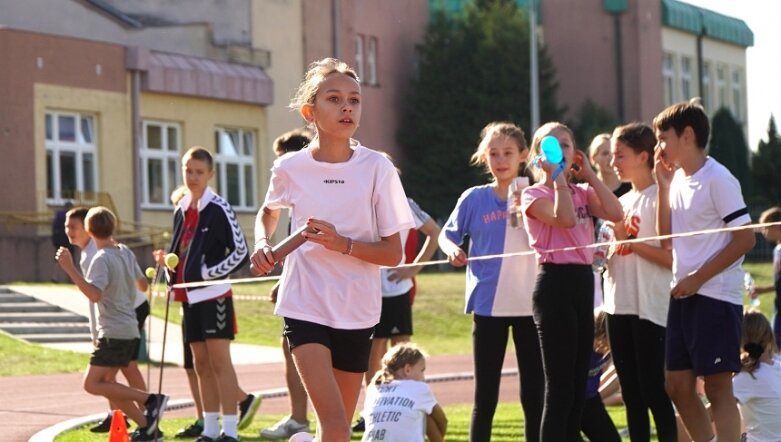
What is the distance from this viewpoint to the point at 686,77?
7212 centimetres

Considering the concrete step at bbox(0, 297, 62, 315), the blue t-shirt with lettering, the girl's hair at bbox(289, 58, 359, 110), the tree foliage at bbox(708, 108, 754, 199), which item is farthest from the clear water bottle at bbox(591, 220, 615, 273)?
the tree foliage at bbox(708, 108, 754, 199)

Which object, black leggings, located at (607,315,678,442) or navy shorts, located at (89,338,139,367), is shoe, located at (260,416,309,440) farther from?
black leggings, located at (607,315,678,442)

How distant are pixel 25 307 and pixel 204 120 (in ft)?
60.5

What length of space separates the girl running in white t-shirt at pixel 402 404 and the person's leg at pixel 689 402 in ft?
4.65

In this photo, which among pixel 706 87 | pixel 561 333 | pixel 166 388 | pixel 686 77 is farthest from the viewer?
Answer: pixel 706 87

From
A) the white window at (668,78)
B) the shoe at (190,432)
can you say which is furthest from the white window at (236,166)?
the shoe at (190,432)

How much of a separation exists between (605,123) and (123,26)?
2254 centimetres

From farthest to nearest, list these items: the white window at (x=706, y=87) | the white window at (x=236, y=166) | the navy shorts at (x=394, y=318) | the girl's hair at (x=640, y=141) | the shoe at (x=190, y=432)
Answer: the white window at (x=706, y=87) < the white window at (x=236, y=166) < the navy shorts at (x=394, y=318) < the shoe at (x=190, y=432) < the girl's hair at (x=640, y=141)

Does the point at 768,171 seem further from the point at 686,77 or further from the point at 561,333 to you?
the point at 561,333

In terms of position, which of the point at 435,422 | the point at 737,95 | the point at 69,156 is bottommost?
the point at 435,422

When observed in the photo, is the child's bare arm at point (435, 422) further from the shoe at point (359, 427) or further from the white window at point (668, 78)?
the white window at point (668, 78)

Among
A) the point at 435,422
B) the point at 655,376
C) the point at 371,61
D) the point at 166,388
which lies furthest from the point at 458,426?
the point at 371,61

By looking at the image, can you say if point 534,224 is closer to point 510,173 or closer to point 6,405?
point 510,173

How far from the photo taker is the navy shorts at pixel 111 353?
12.7m
